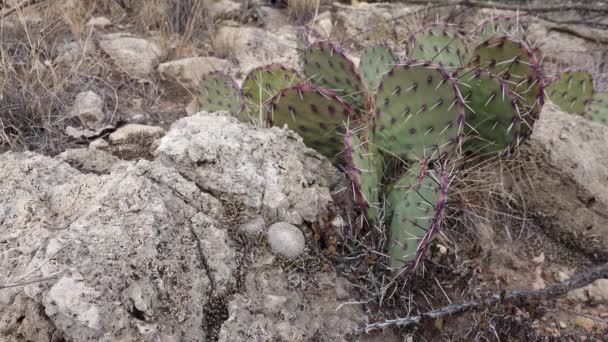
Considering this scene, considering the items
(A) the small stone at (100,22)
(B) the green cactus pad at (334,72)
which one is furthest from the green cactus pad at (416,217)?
(A) the small stone at (100,22)

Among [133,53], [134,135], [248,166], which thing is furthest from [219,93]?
[133,53]

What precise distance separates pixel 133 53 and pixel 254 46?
890mm

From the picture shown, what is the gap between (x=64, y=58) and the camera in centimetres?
312

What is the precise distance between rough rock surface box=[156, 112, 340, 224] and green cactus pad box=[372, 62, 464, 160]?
37cm

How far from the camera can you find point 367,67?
2551mm

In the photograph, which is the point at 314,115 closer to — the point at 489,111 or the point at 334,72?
the point at 334,72

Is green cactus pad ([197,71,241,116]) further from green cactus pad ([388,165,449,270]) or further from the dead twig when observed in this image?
the dead twig

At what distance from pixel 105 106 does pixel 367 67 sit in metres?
1.43

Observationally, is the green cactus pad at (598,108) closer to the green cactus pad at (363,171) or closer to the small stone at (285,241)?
the green cactus pad at (363,171)

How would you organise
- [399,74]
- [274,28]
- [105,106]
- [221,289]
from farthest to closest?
[274,28] < [105,106] < [399,74] < [221,289]

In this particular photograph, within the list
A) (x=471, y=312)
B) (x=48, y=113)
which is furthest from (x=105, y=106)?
(x=471, y=312)

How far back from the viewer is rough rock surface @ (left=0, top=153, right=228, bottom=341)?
127cm

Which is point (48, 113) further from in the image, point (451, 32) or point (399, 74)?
point (451, 32)

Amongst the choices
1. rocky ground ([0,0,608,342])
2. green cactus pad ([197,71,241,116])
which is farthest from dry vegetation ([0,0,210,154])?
green cactus pad ([197,71,241,116])
